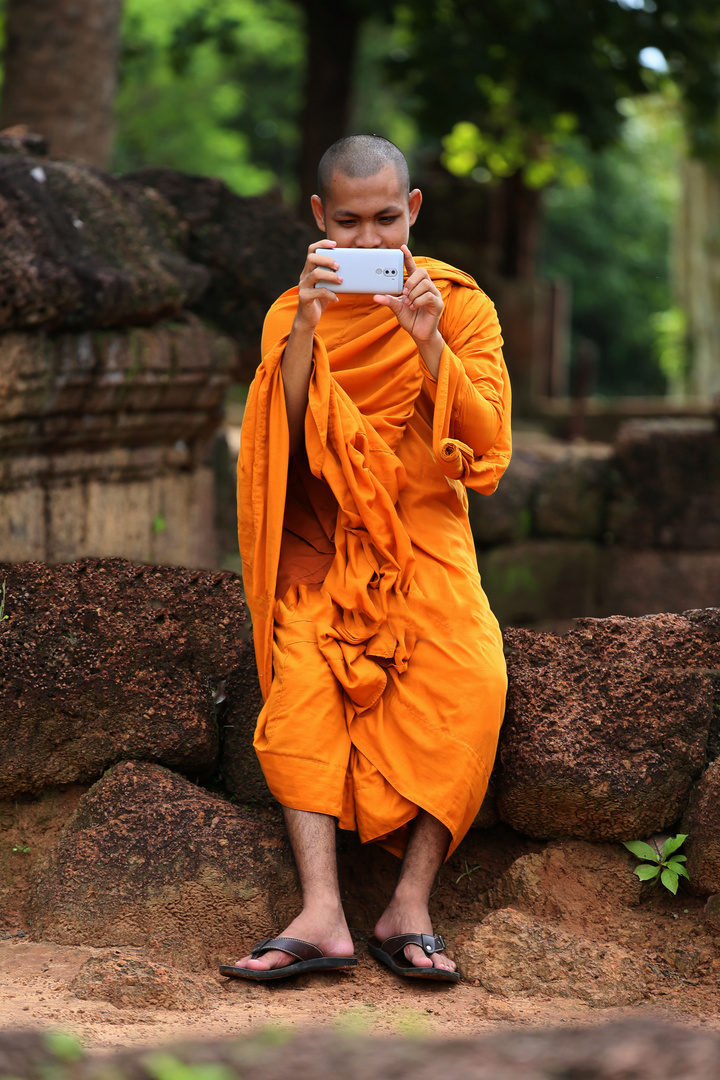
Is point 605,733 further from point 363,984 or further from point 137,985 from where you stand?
point 137,985

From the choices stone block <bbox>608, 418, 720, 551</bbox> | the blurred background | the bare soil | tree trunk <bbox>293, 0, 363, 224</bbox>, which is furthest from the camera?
tree trunk <bbox>293, 0, 363, 224</bbox>

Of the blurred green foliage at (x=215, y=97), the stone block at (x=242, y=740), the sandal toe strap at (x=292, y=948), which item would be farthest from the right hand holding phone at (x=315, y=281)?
the blurred green foliage at (x=215, y=97)

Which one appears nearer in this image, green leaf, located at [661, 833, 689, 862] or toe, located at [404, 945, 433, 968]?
toe, located at [404, 945, 433, 968]

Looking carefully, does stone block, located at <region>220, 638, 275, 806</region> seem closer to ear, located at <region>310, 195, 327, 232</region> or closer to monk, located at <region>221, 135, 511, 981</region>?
monk, located at <region>221, 135, 511, 981</region>

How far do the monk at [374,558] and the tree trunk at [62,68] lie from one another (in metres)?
4.09

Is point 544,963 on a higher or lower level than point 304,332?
lower

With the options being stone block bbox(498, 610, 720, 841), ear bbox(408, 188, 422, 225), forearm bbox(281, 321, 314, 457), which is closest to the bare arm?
forearm bbox(281, 321, 314, 457)

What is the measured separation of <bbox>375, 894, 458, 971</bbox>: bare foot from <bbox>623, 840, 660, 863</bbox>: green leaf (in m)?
0.53

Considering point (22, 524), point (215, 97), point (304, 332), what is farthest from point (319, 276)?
point (215, 97)

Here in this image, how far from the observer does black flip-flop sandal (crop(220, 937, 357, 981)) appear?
Answer: 2.38 meters

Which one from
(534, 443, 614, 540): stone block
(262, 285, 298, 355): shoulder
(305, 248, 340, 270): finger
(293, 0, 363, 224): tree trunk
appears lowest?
(534, 443, 614, 540): stone block

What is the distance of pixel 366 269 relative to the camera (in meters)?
2.69

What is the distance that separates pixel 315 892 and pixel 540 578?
16.3ft

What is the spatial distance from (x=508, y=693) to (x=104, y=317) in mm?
2049
